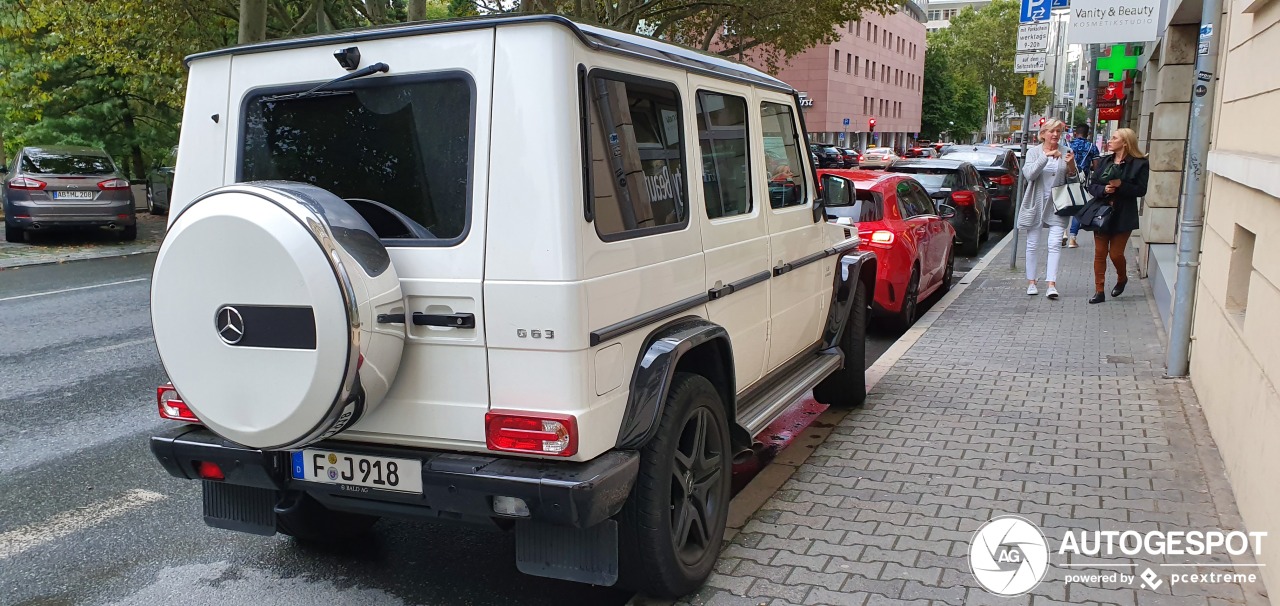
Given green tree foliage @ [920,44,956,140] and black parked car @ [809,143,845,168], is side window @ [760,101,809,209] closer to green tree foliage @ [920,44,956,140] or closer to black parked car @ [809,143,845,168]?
black parked car @ [809,143,845,168]

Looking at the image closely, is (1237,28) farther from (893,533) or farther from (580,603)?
(580,603)

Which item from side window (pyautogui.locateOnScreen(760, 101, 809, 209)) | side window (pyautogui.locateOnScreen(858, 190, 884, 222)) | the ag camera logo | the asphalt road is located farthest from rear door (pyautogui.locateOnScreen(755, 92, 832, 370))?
side window (pyautogui.locateOnScreen(858, 190, 884, 222))

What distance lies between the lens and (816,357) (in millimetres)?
5488

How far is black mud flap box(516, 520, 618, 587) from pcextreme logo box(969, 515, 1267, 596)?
1.49m

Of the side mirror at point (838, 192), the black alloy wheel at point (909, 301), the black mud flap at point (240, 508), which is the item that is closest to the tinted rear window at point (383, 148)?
the black mud flap at point (240, 508)

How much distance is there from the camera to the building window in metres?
5.16

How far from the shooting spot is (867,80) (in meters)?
77.4

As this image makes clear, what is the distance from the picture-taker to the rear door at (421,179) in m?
3.02

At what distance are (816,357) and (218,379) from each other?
346 cm

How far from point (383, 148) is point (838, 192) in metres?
3.38

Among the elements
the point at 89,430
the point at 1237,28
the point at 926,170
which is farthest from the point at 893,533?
the point at 926,170

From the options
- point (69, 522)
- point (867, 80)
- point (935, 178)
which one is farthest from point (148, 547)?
point (867, 80)

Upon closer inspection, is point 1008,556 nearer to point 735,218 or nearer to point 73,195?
point 735,218

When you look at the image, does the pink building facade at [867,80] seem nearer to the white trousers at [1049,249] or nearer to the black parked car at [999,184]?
the black parked car at [999,184]
